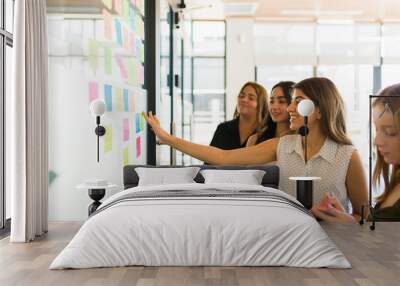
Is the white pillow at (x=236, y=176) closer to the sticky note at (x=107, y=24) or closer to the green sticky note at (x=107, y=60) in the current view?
the green sticky note at (x=107, y=60)

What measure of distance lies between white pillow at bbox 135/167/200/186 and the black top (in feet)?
3.01

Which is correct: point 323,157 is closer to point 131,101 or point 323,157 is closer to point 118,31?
point 131,101

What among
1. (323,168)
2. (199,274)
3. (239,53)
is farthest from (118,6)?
(199,274)

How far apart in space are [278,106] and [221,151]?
0.84 meters

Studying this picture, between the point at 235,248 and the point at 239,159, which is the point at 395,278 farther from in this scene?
the point at 239,159

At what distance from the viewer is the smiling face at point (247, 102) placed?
790cm

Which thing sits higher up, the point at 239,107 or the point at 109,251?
the point at 239,107

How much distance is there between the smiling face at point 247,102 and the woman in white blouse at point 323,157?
0.43 meters

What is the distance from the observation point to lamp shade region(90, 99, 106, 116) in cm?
677

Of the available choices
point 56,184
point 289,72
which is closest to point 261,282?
point 56,184

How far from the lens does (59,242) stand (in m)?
5.96

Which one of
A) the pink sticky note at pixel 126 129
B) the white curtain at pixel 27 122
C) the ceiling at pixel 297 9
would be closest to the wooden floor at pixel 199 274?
the white curtain at pixel 27 122

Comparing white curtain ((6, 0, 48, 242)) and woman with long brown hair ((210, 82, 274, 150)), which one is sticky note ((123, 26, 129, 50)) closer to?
white curtain ((6, 0, 48, 242))

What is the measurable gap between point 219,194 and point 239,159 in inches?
86.9
